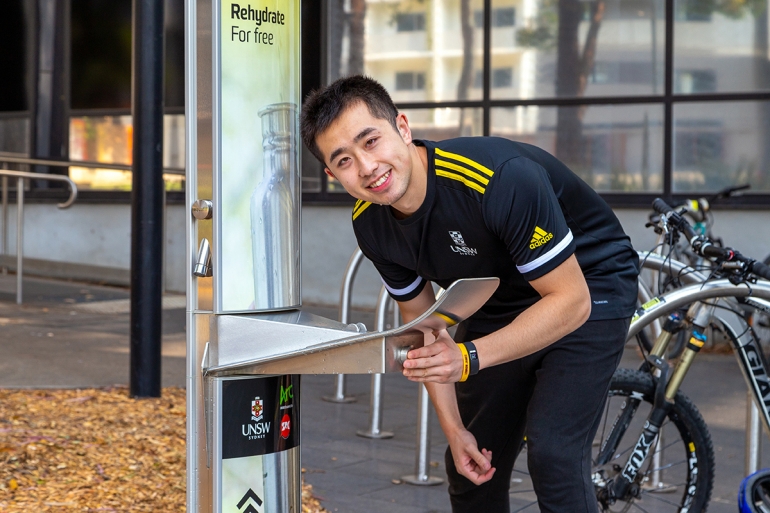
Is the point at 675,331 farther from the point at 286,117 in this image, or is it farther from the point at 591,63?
the point at 591,63

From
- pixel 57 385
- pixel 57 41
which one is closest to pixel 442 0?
pixel 57 41

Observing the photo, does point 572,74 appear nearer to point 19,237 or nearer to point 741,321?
point 19,237

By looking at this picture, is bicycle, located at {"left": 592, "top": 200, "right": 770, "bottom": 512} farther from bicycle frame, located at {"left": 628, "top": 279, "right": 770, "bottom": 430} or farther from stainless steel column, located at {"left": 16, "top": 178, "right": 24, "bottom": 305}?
stainless steel column, located at {"left": 16, "top": 178, "right": 24, "bottom": 305}

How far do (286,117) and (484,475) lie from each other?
1.23m

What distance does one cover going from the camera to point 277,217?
7.70 feet

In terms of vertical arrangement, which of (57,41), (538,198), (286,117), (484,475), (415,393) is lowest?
(415,393)

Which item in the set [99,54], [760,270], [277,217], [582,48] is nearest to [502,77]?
[582,48]

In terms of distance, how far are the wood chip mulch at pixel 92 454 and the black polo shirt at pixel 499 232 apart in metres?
1.51

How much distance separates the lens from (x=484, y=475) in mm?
2896

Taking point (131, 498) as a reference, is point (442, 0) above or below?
above

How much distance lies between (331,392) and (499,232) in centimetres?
396

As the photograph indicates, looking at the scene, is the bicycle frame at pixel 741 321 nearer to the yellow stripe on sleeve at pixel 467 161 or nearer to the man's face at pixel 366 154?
the yellow stripe on sleeve at pixel 467 161

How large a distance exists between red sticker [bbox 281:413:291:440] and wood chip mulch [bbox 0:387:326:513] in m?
1.59

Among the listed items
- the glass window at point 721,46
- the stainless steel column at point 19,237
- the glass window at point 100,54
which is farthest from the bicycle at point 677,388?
the glass window at point 100,54
